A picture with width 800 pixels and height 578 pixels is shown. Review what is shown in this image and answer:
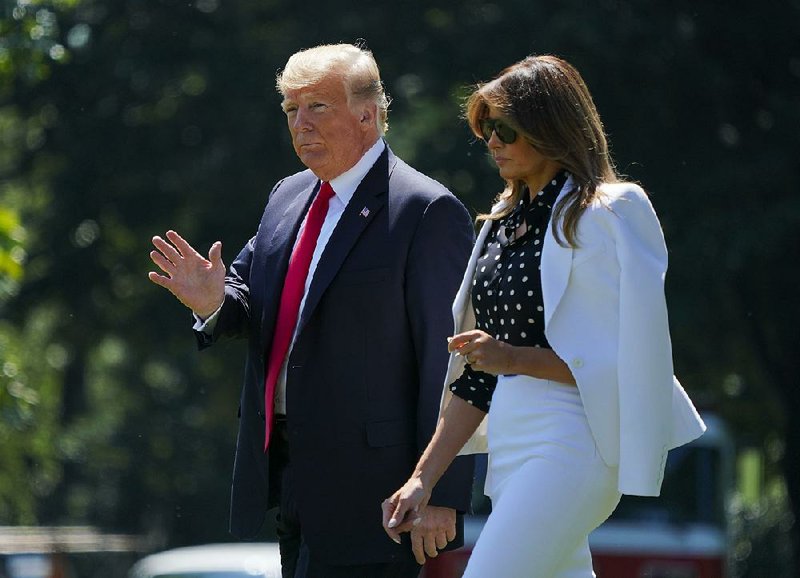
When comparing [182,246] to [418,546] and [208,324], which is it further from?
[418,546]

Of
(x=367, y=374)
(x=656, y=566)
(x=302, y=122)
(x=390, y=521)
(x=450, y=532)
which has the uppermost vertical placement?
(x=302, y=122)

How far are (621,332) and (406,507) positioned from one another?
72 cm

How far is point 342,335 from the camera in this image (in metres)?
4.66

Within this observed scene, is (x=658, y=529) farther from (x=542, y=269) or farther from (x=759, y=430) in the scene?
(x=542, y=269)

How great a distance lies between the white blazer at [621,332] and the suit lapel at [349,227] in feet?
2.76

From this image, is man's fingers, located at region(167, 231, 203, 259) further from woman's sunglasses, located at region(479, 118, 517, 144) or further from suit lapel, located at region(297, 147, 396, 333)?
woman's sunglasses, located at region(479, 118, 517, 144)

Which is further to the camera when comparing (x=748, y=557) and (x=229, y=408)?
(x=229, y=408)

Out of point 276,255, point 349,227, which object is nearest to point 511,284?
point 349,227

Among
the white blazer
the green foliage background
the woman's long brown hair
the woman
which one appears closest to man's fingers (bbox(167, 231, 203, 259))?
the woman

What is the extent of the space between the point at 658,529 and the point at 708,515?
22.9 inches


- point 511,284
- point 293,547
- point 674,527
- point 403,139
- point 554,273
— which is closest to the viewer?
point 554,273

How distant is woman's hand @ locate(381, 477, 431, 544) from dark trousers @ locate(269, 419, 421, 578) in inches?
17.8

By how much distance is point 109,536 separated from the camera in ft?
86.8

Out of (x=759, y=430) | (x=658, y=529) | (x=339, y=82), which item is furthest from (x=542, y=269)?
(x=759, y=430)
